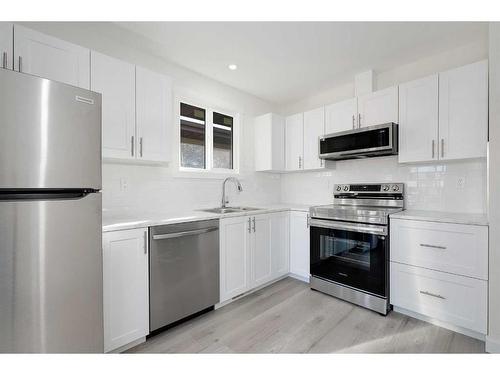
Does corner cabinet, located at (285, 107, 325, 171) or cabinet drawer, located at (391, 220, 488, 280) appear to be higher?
corner cabinet, located at (285, 107, 325, 171)

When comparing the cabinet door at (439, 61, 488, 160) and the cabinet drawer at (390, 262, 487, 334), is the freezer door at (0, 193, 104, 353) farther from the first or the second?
the cabinet door at (439, 61, 488, 160)

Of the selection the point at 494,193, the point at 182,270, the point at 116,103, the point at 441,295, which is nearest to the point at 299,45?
the point at 116,103

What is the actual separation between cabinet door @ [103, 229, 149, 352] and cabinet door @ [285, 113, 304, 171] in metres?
2.30

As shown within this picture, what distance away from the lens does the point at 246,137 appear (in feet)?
11.3

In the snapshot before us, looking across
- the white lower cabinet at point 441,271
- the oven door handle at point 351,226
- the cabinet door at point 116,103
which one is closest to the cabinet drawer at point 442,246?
the white lower cabinet at point 441,271

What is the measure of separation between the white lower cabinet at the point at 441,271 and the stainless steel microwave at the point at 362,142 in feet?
2.57

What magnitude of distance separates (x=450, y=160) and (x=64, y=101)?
298 centimetres

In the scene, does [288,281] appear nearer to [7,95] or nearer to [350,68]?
[350,68]

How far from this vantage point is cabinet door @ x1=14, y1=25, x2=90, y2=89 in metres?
1.47

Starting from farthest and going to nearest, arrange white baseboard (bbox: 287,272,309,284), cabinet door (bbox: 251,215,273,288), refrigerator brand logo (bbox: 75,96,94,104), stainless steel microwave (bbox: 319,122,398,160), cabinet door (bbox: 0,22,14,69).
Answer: white baseboard (bbox: 287,272,309,284), cabinet door (bbox: 251,215,273,288), stainless steel microwave (bbox: 319,122,398,160), cabinet door (bbox: 0,22,14,69), refrigerator brand logo (bbox: 75,96,94,104)

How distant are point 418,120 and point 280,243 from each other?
1.97 meters

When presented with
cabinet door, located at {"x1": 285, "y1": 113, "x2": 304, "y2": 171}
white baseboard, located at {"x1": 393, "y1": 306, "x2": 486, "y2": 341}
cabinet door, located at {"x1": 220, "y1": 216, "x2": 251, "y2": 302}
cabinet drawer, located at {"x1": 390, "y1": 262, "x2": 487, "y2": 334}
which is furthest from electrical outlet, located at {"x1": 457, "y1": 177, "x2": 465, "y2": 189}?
cabinet door, located at {"x1": 220, "y1": 216, "x2": 251, "y2": 302}

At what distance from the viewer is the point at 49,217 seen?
3.61ft

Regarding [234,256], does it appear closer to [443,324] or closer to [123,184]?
[123,184]
